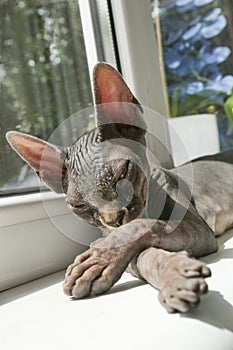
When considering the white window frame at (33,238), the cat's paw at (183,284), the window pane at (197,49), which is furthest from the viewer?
the window pane at (197,49)

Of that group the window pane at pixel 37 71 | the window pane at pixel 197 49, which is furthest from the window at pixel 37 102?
the window pane at pixel 197 49

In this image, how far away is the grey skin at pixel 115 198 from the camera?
0.60 m

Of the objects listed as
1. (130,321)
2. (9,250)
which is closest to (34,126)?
(9,250)

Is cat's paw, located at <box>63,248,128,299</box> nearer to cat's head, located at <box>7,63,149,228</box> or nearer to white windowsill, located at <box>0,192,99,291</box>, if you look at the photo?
cat's head, located at <box>7,63,149,228</box>

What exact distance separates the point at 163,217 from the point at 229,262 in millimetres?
106

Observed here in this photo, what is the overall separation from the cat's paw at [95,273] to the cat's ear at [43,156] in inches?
4.8

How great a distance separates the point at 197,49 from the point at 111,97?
1197 millimetres

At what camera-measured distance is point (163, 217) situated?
2.32 feet

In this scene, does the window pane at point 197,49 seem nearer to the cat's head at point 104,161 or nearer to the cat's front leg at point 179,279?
the cat's head at point 104,161

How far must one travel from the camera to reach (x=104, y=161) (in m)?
0.62

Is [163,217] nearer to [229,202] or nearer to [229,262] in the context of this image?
[229,262]

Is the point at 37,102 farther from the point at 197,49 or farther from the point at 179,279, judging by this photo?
the point at 197,49

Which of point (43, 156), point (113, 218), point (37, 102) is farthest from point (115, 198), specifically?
point (37, 102)

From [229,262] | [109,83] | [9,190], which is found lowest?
[229,262]
